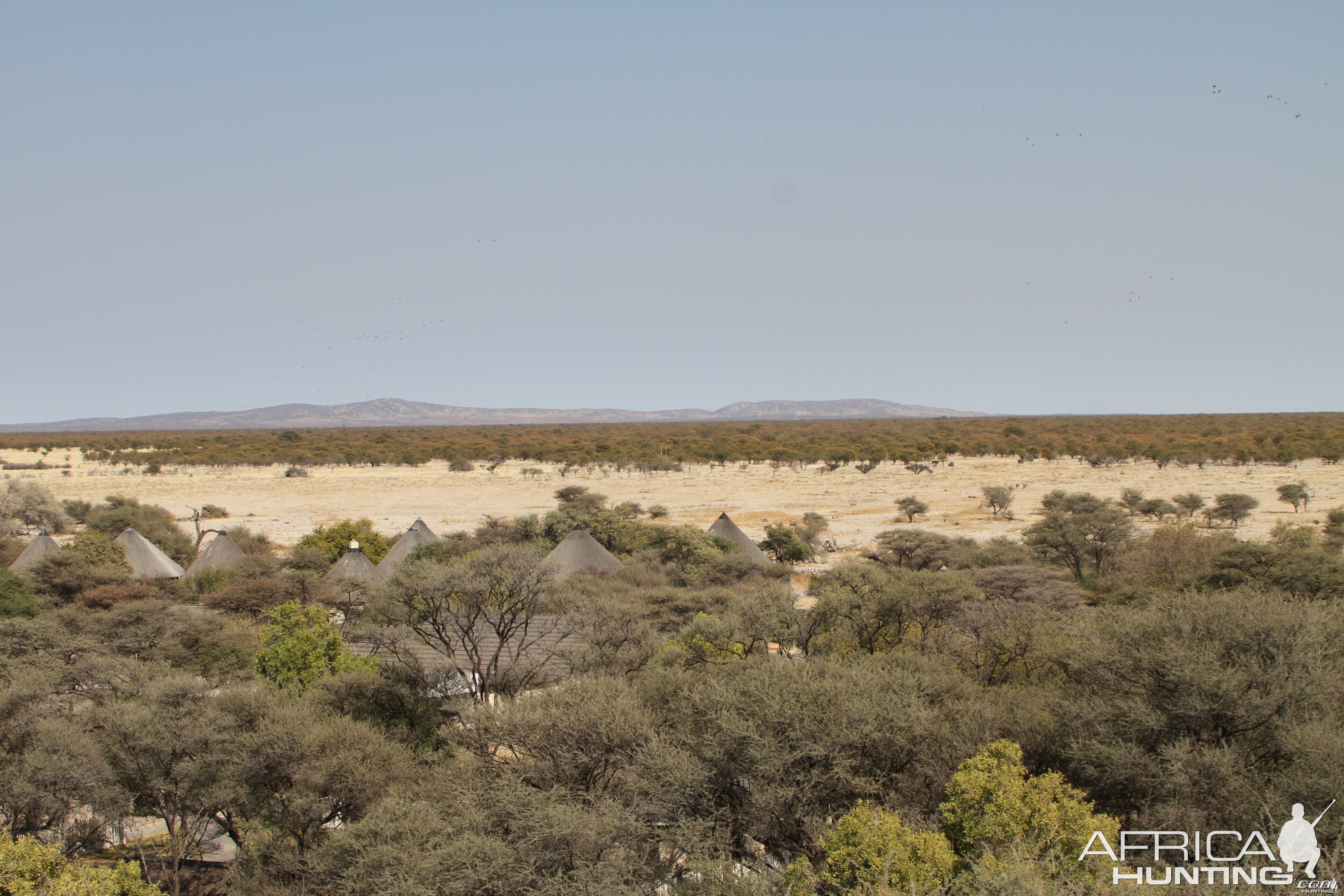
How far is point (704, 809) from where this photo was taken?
A: 392 inches

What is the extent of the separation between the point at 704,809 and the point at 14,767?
375 inches

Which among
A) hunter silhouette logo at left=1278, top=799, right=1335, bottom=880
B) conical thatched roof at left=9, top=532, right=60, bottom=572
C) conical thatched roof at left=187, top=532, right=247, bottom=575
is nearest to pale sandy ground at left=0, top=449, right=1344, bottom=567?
conical thatched roof at left=9, top=532, right=60, bottom=572

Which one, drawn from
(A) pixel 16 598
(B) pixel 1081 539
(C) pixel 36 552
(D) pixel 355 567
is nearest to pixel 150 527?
(C) pixel 36 552

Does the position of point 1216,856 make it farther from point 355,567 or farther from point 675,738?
point 355,567

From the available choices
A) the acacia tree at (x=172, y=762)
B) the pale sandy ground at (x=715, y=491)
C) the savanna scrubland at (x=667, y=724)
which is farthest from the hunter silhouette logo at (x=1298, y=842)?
the pale sandy ground at (x=715, y=491)

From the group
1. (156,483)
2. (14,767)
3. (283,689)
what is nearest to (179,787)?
(14,767)

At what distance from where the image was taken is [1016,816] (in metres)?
8.47

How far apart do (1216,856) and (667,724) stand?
22.2ft

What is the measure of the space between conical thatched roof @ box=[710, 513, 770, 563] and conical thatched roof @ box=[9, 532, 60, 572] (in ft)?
68.0

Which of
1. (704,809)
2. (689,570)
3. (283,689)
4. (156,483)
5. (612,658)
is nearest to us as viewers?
(704,809)

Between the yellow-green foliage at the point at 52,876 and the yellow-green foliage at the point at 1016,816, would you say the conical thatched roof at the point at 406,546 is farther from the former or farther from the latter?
the yellow-green foliage at the point at 1016,816

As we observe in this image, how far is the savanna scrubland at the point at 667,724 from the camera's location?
884cm

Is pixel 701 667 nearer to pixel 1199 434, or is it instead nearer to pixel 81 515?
pixel 81 515

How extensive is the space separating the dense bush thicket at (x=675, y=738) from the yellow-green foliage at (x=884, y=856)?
31 millimetres
